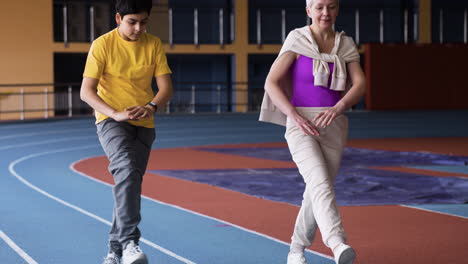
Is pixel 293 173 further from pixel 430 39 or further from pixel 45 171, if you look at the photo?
pixel 430 39

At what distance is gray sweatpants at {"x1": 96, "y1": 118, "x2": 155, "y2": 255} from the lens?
19.3ft

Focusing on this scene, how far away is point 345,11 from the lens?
121ft

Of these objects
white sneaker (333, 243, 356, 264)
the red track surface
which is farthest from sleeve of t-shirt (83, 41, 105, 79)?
the red track surface

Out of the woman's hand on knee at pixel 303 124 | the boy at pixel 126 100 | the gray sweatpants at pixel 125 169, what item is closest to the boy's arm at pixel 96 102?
the boy at pixel 126 100

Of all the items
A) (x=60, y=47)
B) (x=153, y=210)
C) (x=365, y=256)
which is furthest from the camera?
(x=60, y=47)

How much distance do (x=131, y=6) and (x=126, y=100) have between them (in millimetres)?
635

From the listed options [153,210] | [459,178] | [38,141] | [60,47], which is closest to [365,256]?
[153,210]

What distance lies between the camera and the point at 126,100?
6074 millimetres

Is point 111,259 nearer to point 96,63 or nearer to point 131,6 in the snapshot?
point 96,63

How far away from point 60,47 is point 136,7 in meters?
28.4

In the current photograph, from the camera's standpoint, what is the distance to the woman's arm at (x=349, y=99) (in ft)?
18.6

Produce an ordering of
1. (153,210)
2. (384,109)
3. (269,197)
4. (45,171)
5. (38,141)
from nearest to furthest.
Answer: (153,210), (269,197), (45,171), (38,141), (384,109)

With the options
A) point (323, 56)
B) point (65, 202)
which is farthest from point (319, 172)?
point (65, 202)

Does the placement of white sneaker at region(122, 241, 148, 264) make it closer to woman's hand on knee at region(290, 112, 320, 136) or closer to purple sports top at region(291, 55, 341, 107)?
woman's hand on knee at region(290, 112, 320, 136)
